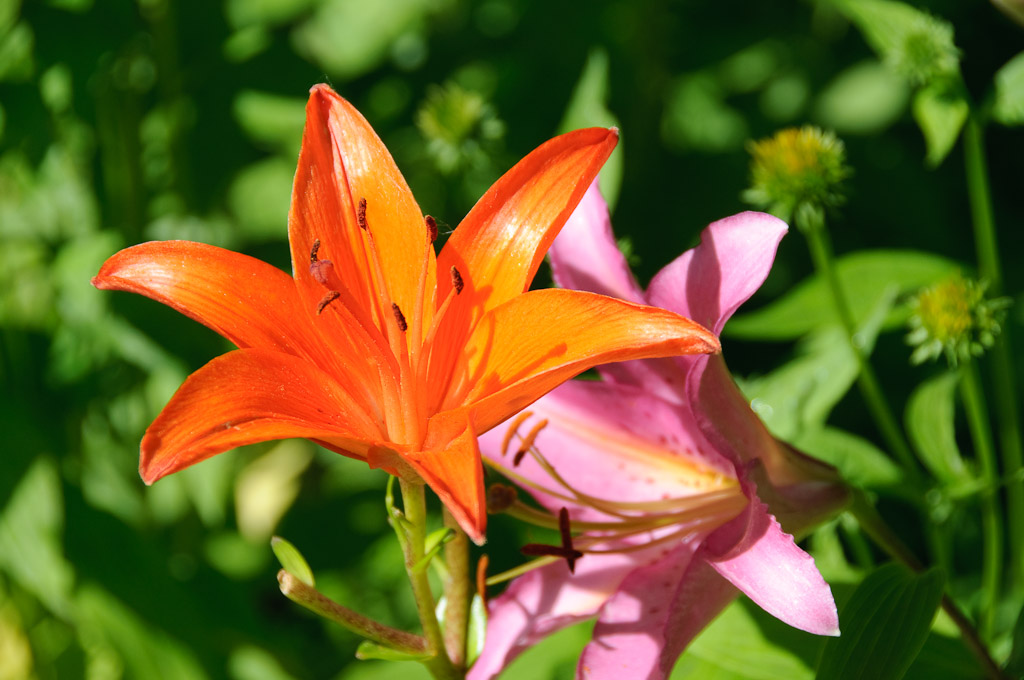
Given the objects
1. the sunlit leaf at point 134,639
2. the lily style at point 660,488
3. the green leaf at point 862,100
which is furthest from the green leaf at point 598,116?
the green leaf at point 862,100

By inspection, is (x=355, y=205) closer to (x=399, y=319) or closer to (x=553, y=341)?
(x=399, y=319)

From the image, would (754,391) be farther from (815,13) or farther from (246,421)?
(815,13)

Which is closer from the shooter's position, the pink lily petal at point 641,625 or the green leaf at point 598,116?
the pink lily petal at point 641,625

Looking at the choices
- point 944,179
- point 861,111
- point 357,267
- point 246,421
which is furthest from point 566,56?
point 246,421

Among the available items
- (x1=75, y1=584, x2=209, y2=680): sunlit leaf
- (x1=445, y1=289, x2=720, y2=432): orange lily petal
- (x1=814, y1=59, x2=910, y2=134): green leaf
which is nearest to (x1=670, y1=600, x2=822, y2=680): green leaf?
(x1=445, y1=289, x2=720, y2=432): orange lily petal

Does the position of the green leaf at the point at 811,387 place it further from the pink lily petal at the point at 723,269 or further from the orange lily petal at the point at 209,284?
the orange lily petal at the point at 209,284
